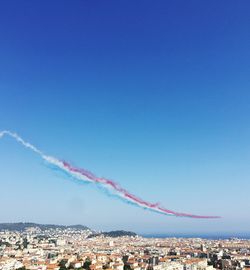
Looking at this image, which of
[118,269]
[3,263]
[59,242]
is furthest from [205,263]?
[59,242]

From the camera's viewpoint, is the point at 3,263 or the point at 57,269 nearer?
the point at 57,269

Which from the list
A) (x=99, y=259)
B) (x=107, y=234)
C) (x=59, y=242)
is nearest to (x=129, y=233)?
(x=107, y=234)

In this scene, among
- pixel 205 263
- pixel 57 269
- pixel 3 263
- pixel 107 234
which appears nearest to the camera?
pixel 57 269

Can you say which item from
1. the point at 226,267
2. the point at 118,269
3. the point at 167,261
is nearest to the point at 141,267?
the point at 118,269

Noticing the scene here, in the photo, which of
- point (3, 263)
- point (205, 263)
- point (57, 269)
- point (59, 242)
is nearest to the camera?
point (57, 269)

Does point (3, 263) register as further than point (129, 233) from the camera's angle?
No

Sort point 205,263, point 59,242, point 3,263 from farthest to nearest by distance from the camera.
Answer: point 59,242 < point 205,263 < point 3,263

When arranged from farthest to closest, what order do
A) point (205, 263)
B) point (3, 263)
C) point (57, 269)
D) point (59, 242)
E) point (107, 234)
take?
point (107, 234)
point (59, 242)
point (205, 263)
point (3, 263)
point (57, 269)

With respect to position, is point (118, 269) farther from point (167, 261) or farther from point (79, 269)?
point (167, 261)

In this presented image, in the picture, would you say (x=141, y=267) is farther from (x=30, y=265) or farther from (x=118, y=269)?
(x=30, y=265)
